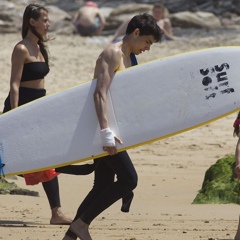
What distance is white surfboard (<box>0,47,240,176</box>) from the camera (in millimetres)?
6707

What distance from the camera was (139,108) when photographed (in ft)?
22.2

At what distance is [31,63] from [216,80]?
56.8 inches

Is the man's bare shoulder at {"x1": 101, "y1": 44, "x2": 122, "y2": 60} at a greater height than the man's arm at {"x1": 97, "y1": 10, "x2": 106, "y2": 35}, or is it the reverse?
the man's bare shoulder at {"x1": 101, "y1": 44, "x2": 122, "y2": 60}

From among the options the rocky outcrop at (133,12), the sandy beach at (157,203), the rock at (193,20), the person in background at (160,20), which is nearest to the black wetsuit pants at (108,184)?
the sandy beach at (157,203)

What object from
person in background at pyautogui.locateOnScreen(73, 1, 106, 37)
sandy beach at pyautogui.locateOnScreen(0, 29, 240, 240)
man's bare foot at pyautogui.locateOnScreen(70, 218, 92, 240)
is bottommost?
person in background at pyautogui.locateOnScreen(73, 1, 106, 37)

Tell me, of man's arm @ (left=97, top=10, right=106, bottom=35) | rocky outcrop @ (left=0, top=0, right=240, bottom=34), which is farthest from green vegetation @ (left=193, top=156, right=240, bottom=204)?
rocky outcrop @ (left=0, top=0, right=240, bottom=34)

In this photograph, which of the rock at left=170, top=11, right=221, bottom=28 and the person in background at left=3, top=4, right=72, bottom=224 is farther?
the rock at left=170, top=11, right=221, bottom=28

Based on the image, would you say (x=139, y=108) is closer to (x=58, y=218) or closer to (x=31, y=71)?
(x=31, y=71)

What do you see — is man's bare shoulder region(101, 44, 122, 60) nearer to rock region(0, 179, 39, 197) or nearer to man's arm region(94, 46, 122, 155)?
man's arm region(94, 46, 122, 155)

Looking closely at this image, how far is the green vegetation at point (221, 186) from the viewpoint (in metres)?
8.57

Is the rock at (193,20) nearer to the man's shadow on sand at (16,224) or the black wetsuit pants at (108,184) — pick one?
the man's shadow on sand at (16,224)

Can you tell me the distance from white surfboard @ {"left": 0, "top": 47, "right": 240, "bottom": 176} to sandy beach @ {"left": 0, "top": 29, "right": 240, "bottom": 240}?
0.64m

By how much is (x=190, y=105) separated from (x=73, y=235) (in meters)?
1.11

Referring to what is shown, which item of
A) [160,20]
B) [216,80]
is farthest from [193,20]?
[216,80]
